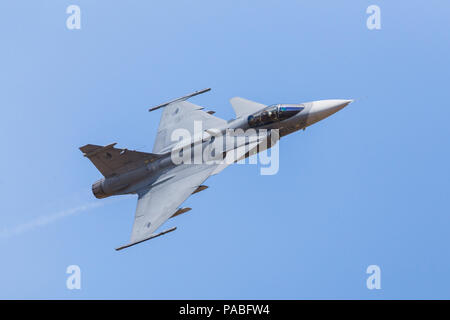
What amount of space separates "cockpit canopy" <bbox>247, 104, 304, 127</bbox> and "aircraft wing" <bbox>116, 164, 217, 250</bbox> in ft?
8.94

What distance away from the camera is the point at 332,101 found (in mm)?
31812

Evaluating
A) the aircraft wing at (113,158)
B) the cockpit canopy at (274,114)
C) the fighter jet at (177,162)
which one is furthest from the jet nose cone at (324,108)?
the aircraft wing at (113,158)

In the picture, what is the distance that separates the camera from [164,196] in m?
31.2

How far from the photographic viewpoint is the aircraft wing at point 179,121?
3394cm

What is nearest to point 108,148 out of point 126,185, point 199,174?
point 126,185

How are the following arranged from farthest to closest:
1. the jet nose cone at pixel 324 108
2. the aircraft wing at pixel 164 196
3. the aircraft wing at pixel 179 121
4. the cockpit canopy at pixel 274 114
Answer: the aircraft wing at pixel 179 121 < the cockpit canopy at pixel 274 114 < the jet nose cone at pixel 324 108 < the aircraft wing at pixel 164 196

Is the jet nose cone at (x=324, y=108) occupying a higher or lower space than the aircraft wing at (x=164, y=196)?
higher

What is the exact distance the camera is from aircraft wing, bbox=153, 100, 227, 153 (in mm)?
33938

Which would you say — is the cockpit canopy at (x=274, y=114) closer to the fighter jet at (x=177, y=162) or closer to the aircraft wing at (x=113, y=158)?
the fighter jet at (x=177, y=162)

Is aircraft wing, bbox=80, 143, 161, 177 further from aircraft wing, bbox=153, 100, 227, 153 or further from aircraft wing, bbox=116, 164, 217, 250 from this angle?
aircraft wing, bbox=153, 100, 227, 153

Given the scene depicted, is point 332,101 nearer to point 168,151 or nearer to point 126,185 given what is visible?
point 168,151

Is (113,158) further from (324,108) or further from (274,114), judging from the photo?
(324,108)

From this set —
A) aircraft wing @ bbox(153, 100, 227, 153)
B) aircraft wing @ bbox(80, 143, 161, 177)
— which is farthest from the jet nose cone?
aircraft wing @ bbox(80, 143, 161, 177)

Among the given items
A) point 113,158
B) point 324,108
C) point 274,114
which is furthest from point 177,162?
point 324,108
